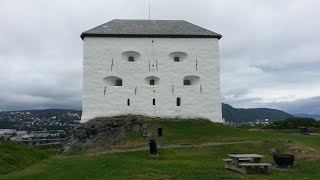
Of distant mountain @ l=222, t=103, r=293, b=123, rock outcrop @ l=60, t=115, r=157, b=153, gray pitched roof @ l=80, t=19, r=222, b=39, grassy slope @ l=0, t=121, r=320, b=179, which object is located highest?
gray pitched roof @ l=80, t=19, r=222, b=39

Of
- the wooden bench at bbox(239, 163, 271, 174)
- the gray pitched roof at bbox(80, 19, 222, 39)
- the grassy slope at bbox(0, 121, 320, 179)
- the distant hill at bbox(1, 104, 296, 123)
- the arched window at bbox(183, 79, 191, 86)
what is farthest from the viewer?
the distant hill at bbox(1, 104, 296, 123)

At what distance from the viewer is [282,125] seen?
1622 inches

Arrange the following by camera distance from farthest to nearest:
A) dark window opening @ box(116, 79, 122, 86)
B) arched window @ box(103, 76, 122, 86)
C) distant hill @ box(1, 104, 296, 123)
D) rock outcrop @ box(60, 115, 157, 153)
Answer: distant hill @ box(1, 104, 296, 123) → dark window opening @ box(116, 79, 122, 86) → arched window @ box(103, 76, 122, 86) → rock outcrop @ box(60, 115, 157, 153)

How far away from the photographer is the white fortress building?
3253 cm

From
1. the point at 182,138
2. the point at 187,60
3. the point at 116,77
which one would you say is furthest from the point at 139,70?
the point at 182,138

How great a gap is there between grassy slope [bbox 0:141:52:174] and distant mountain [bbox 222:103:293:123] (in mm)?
121108

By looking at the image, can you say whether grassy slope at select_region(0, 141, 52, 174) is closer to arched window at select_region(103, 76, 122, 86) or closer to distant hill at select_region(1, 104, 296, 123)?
arched window at select_region(103, 76, 122, 86)

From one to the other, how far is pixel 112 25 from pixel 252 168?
22522 mm

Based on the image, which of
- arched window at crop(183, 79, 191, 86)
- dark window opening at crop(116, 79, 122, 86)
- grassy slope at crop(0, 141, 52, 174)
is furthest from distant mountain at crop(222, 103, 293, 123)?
grassy slope at crop(0, 141, 52, 174)

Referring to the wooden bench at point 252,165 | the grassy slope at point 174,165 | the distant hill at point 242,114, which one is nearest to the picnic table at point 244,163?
the wooden bench at point 252,165

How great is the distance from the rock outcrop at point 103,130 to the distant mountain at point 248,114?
110m

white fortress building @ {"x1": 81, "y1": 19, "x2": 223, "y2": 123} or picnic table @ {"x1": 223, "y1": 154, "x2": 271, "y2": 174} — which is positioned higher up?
white fortress building @ {"x1": 81, "y1": 19, "x2": 223, "y2": 123}

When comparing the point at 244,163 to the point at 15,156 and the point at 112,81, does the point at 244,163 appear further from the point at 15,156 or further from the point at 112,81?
the point at 112,81

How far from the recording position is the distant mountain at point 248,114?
14350 cm
